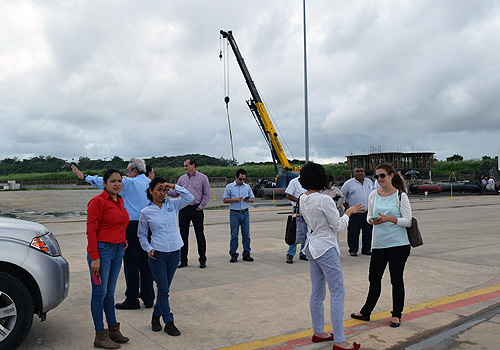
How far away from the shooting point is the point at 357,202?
928cm

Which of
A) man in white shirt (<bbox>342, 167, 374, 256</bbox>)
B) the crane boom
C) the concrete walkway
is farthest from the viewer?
the crane boom

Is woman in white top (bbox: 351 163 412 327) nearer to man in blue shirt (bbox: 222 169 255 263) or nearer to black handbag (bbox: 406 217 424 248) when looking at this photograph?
black handbag (bbox: 406 217 424 248)

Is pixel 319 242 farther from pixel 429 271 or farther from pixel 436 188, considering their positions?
Result: pixel 436 188

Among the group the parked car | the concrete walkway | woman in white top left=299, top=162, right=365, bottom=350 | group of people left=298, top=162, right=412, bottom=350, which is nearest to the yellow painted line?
the concrete walkway

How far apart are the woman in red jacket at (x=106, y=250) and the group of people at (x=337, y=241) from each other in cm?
179

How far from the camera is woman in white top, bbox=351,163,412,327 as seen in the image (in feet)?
→ 16.3

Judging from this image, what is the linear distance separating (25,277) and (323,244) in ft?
9.14

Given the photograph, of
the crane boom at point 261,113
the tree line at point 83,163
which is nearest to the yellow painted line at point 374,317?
the crane boom at point 261,113

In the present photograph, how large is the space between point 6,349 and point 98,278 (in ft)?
3.15

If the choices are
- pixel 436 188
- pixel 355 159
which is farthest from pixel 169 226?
pixel 355 159

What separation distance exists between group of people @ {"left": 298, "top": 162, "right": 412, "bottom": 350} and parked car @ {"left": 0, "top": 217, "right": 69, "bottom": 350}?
242 cm

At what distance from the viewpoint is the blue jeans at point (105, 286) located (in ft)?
14.2

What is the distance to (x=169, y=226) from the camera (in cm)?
484

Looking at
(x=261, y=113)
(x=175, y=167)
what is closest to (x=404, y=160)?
(x=261, y=113)
